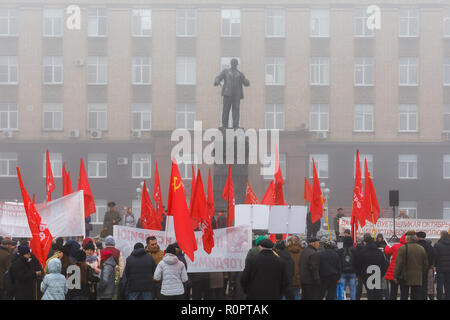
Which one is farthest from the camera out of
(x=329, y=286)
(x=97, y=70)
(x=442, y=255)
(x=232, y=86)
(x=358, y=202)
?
(x=97, y=70)

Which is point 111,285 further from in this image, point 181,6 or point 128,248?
point 181,6

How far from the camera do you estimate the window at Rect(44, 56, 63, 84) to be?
1733 inches

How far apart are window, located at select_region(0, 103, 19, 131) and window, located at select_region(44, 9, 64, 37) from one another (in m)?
4.66

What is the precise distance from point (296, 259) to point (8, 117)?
113 feet

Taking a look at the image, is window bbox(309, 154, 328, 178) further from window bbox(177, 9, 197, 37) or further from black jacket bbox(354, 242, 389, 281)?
black jacket bbox(354, 242, 389, 281)

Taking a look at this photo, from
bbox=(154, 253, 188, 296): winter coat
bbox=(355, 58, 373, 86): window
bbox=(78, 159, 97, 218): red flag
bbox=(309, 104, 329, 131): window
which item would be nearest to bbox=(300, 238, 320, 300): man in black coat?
bbox=(154, 253, 188, 296): winter coat

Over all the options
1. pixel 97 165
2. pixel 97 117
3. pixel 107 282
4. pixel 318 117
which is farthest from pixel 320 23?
pixel 107 282

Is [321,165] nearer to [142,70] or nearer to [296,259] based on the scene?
[142,70]

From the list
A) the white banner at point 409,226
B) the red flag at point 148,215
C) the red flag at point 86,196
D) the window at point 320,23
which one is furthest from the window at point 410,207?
the red flag at point 148,215

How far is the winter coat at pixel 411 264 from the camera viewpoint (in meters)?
12.9

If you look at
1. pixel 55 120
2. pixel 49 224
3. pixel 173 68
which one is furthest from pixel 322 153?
pixel 49 224

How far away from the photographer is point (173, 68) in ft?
144

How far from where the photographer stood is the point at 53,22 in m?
44.2
